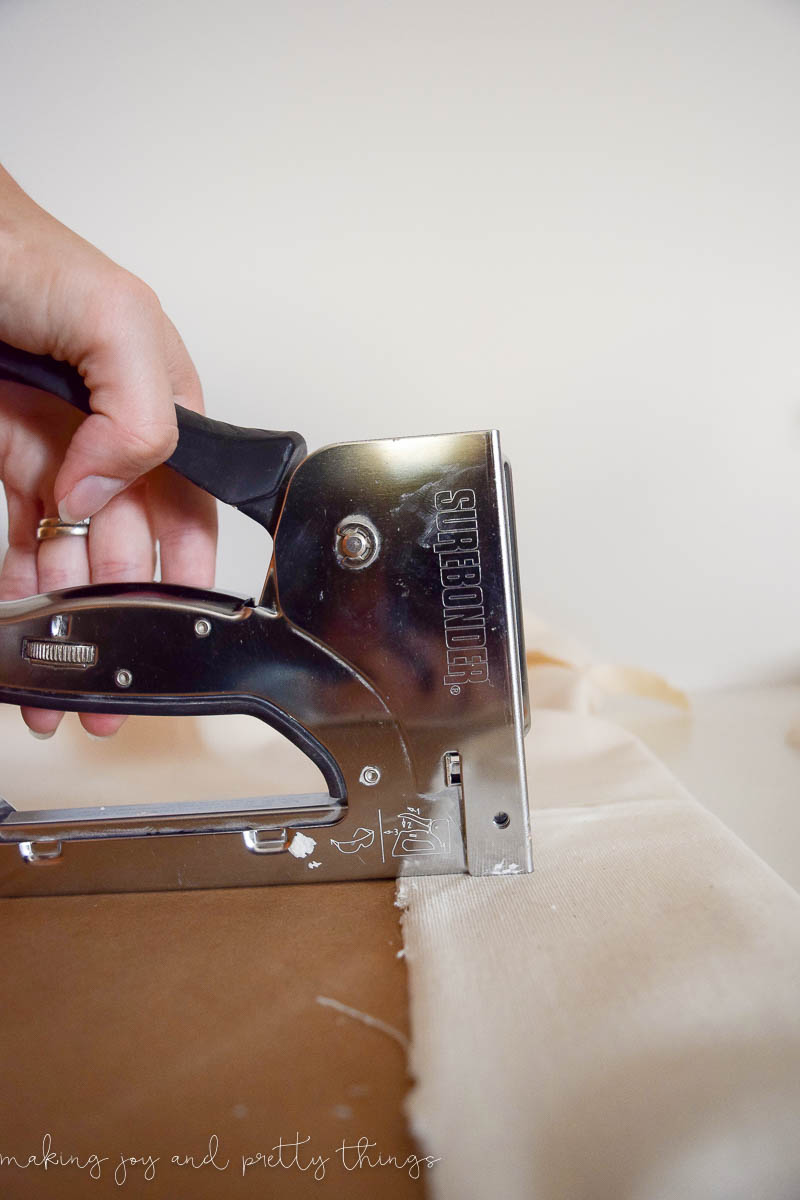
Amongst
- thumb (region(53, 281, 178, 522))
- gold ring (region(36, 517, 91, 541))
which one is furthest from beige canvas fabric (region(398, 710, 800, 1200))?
gold ring (region(36, 517, 91, 541))

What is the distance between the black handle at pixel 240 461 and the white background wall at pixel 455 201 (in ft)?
2.29

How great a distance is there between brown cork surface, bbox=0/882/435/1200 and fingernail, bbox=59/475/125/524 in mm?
383

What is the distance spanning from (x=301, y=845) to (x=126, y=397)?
0.43 metres

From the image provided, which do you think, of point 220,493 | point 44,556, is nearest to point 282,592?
point 220,493

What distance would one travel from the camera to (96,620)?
759 mm

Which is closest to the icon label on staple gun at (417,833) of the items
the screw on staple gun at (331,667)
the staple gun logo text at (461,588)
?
the screw on staple gun at (331,667)

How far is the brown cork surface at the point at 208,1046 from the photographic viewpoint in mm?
443

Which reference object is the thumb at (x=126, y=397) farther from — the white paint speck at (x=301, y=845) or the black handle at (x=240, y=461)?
the white paint speck at (x=301, y=845)

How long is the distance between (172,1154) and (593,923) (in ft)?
1.06

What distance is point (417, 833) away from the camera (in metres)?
0.73

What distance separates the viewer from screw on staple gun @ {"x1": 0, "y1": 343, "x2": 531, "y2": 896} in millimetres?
711

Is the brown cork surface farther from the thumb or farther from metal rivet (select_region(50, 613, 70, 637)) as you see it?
the thumb

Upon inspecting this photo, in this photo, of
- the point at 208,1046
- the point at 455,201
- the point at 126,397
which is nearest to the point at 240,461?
the point at 126,397

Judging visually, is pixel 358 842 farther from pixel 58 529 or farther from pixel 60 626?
pixel 58 529
